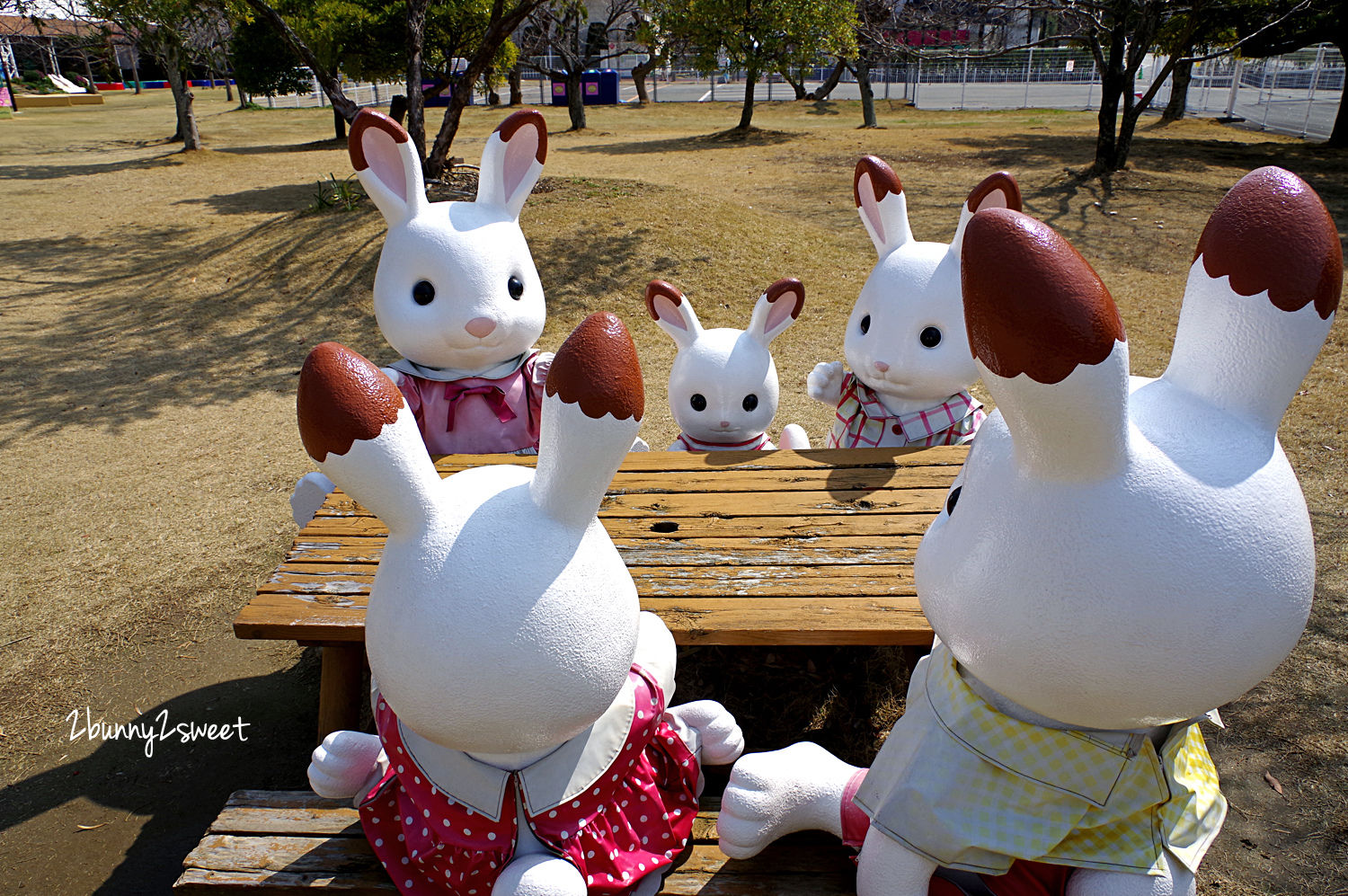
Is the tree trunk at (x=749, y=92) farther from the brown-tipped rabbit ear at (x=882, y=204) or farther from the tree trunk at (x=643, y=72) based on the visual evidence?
the brown-tipped rabbit ear at (x=882, y=204)

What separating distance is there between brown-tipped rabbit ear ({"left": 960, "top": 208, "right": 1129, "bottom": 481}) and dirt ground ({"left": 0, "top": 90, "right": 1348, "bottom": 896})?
70.1 inches

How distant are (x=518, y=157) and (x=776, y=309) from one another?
103 cm

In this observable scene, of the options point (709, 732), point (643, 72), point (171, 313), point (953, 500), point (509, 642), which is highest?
point (643, 72)

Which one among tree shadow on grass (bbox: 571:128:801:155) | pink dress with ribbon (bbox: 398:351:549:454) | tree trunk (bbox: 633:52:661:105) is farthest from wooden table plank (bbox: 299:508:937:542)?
tree trunk (bbox: 633:52:661:105)

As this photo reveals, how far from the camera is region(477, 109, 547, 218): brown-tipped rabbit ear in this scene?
2891 mm

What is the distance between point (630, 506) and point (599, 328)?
4.88 feet

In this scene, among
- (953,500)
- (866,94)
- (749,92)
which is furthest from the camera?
(866,94)

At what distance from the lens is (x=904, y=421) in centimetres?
317

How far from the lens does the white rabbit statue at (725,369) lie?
10.5ft

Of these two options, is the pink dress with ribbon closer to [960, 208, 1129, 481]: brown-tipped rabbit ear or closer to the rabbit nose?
the rabbit nose

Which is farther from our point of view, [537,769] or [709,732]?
[709,732]

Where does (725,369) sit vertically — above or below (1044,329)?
below

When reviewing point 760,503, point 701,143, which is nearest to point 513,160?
point 760,503

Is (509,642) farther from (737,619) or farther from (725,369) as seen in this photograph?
(725,369)
